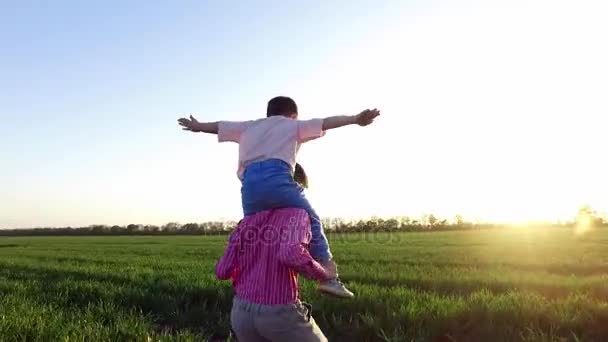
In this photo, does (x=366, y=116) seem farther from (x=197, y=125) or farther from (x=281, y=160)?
(x=197, y=125)

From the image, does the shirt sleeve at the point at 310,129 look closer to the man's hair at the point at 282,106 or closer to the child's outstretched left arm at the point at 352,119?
the child's outstretched left arm at the point at 352,119

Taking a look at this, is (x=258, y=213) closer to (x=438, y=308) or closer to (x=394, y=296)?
(x=438, y=308)

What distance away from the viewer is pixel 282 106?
316 centimetres

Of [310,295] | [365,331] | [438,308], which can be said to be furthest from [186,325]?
[438,308]

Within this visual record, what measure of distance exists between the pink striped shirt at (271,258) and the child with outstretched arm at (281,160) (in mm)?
69

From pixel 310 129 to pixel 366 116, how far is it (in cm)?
30

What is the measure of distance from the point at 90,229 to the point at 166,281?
379ft

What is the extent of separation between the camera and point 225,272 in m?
2.93

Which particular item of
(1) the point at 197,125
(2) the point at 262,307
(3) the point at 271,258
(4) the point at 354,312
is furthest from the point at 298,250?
(4) the point at 354,312

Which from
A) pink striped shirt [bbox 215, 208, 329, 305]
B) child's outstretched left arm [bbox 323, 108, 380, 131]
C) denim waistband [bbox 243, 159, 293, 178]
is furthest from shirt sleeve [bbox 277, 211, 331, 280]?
child's outstretched left arm [bbox 323, 108, 380, 131]

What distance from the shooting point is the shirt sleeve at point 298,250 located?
2701 mm

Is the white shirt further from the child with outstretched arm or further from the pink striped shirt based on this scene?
the pink striped shirt

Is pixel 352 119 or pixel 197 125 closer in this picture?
pixel 352 119

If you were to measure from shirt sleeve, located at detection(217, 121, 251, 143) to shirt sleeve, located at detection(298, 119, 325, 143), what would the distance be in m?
0.36
